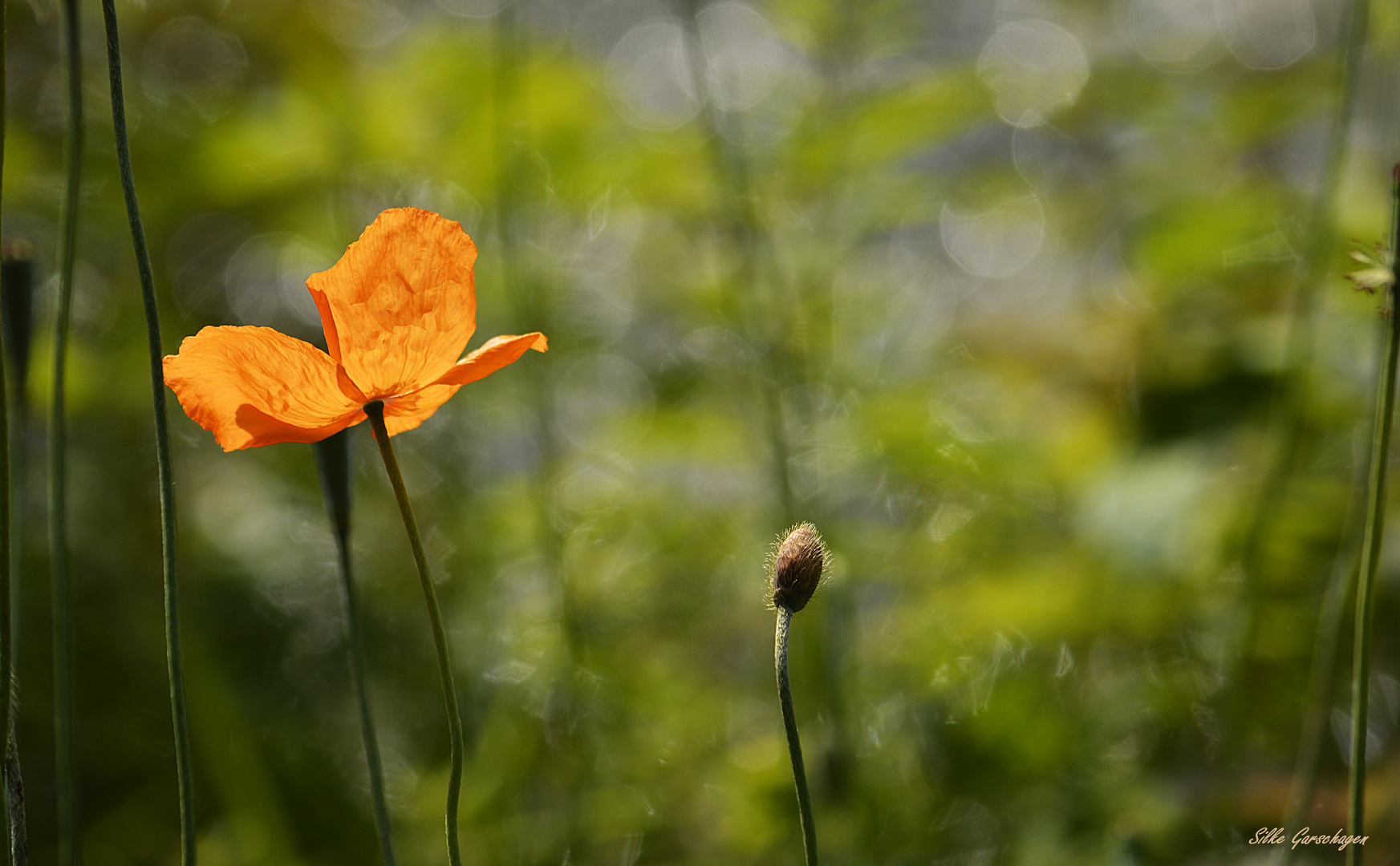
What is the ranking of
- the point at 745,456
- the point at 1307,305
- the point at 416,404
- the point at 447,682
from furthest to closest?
the point at 745,456 → the point at 1307,305 → the point at 416,404 → the point at 447,682

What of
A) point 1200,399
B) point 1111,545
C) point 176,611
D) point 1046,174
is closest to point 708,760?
point 1111,545

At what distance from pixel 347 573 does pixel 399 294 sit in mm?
129

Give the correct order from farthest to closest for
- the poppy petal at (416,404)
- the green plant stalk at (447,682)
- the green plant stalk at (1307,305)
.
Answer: the green plant stalk at (1307,305) < the poppy petal at (416,404) < the green plant stalk at (447,682)

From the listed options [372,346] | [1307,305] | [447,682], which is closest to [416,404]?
[372,346]

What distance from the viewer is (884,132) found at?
1.09m

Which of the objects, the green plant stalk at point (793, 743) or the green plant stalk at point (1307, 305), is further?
the green plant stalk at point (1307, 305)

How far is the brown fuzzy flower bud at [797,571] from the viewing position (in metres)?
0.36

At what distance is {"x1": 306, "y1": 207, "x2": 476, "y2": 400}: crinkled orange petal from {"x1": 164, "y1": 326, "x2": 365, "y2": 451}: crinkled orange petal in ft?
0.05

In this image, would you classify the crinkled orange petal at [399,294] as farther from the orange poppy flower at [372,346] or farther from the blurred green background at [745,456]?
the blurred green background at [745,456]

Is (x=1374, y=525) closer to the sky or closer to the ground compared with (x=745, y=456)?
closer to the sky

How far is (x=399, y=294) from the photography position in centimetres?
39

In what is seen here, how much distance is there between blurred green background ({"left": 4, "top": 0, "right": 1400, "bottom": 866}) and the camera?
88 centimetres

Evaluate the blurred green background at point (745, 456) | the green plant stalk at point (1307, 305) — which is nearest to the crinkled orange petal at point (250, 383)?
the blurred green background at point (745, 456)

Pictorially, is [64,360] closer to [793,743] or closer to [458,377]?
[458,377]
